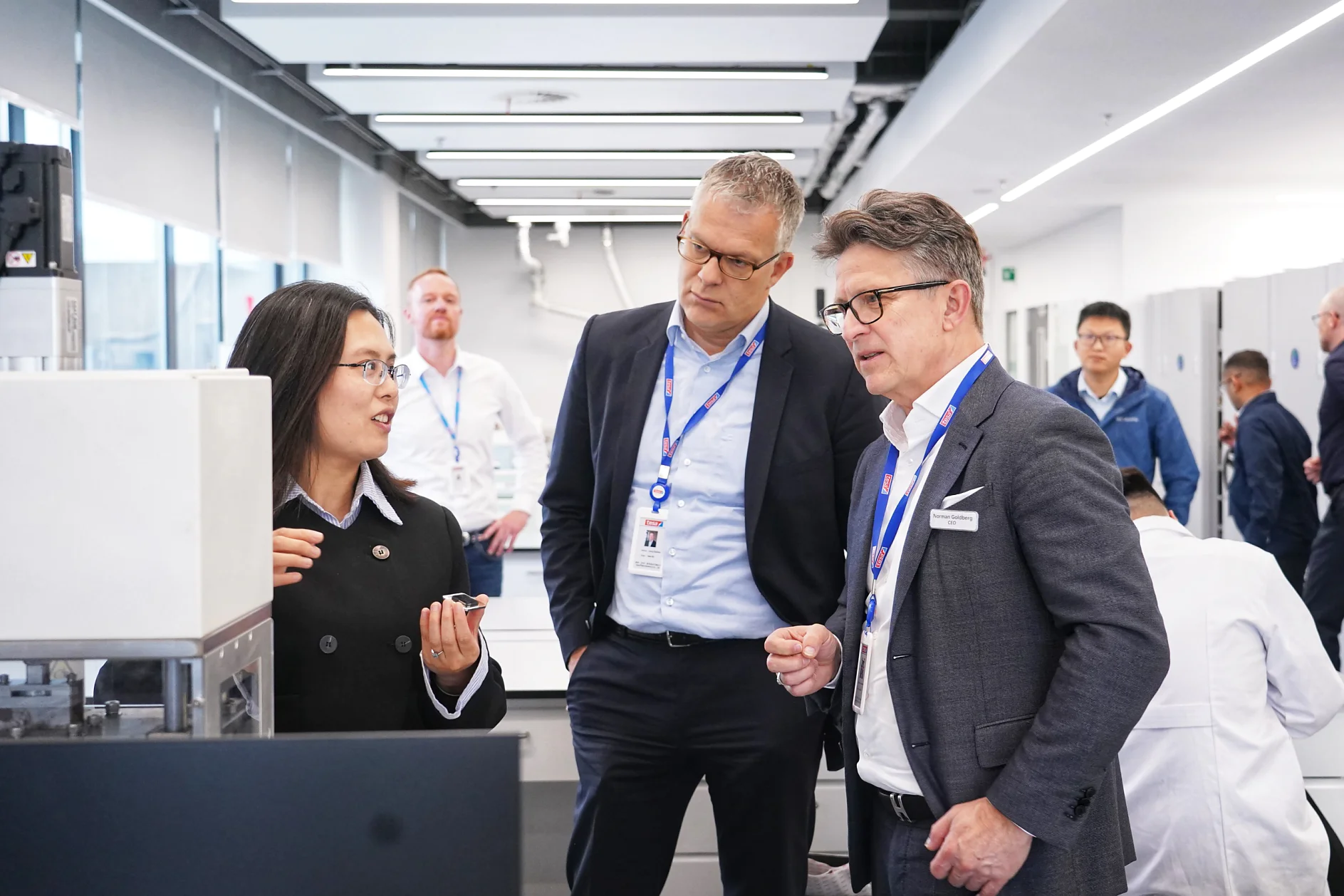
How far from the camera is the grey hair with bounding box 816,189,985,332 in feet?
4.94

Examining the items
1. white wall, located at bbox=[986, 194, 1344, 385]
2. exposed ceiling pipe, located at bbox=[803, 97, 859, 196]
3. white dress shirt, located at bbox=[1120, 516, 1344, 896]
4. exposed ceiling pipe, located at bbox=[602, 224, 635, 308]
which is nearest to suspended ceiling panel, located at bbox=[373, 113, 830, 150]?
exposed ceiling pipe, located at bbox=[803, 97, 859, 196]

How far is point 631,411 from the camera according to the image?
80.6 inches

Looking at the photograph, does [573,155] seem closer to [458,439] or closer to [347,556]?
[458,439]

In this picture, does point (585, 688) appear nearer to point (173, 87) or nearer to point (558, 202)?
point (173, 87)

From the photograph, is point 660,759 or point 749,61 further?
point 749,61

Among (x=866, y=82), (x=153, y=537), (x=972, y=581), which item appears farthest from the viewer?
(x=866, y=82)

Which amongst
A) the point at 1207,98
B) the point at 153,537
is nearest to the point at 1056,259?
the point at 1207,98

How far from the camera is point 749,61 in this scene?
6191 millimetres

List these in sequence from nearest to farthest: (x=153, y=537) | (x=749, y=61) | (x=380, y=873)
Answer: (x=380, y=873)
(x=153, y=537)
(x=749, y=61)

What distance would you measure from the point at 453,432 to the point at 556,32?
7.49ft

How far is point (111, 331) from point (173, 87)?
1376 millimetres

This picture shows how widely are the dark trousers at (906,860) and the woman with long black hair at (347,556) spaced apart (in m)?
0.62

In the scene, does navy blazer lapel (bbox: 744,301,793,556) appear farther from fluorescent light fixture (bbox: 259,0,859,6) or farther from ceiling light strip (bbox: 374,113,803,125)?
ceiling light strip (bbox: 374,113,803,125)

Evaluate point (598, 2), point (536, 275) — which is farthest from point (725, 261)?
point (536, 275)
